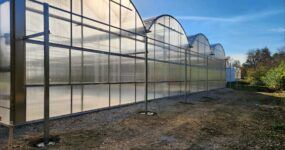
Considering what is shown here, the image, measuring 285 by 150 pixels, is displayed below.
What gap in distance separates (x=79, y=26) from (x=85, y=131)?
15.0 ft

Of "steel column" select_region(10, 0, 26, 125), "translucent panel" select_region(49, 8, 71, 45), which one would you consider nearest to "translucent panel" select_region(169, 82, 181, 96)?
"translucent panel" select_region(49, 8, 71, 45)

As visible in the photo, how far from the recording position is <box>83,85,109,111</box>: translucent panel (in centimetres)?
937

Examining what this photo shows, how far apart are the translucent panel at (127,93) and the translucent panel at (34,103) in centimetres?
457

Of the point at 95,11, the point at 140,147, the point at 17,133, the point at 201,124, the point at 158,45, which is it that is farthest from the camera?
the point at 158,45

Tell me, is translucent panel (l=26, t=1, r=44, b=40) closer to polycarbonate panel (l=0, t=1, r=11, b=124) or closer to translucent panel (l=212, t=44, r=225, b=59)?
polycarbonate panel (l=0, t=1, r=11, b=124)

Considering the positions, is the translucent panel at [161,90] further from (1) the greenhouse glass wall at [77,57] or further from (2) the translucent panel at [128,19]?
(2) the translucent panel at [128,19]

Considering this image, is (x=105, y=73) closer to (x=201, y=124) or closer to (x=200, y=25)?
(x=201, y=124)

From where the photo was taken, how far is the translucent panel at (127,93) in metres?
11.6

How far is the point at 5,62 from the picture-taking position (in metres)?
A: 7.25

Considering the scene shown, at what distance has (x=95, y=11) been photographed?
10.1 metres

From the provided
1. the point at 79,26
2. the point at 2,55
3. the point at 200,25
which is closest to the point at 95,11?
the point at 79,26


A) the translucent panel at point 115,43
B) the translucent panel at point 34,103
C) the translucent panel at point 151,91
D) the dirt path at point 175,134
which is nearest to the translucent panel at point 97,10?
the translucent panel at point 115,43

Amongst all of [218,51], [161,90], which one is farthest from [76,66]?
[218,51]

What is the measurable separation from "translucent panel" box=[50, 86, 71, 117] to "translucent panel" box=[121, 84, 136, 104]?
135 inches
